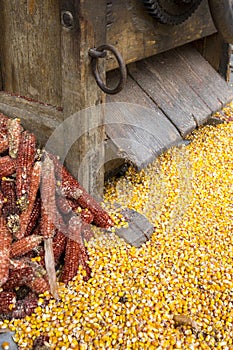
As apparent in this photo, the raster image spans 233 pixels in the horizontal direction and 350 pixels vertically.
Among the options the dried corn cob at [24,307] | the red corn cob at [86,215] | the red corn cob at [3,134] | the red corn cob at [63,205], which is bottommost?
the dried corn cob at [24,307]

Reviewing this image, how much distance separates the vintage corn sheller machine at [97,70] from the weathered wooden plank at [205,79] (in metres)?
0.60

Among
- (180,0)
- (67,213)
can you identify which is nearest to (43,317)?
(67,213)

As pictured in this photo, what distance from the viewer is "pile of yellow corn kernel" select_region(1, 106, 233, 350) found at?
2.79 meters

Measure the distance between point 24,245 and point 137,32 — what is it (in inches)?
77.1

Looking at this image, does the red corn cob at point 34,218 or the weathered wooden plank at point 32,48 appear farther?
the weathered wooden plank at point 32,48

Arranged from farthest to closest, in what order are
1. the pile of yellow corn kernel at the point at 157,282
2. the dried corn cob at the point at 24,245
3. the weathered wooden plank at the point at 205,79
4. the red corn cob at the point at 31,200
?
1. the weathered wooden plank at the point at 205,79
2. the red corn cob at the point at 31,200
3. the dried corn cob at the point at 24,245
4. the pile of yellow corn kernel at the point at 157,282

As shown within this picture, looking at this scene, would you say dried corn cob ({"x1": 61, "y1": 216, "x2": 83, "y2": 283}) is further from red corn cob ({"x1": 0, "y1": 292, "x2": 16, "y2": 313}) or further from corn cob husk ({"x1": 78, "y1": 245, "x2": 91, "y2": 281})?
red corn cob ({"x1": 0, "y1": 292, "x2": 16, "y2": 313})

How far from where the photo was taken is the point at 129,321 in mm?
2859

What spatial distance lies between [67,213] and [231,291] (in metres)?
1.32

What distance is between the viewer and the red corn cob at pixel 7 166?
3332 mm

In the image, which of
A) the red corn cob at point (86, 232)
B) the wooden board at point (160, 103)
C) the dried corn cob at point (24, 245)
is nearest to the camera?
the dried corn cob at point (24, 245)

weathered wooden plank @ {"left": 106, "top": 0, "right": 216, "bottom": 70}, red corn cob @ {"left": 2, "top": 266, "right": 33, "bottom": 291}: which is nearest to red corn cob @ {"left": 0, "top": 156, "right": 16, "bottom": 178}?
red corn cob @ {"left": 2, "top": 266, "right": 33, "bottom": 291}

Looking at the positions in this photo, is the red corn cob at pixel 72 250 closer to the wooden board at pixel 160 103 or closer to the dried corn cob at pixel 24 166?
the dried corn cob at pixel 24 166

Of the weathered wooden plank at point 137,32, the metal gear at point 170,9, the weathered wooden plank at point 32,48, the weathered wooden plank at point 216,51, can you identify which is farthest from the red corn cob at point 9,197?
the weathered wooden plank at point 216,51
